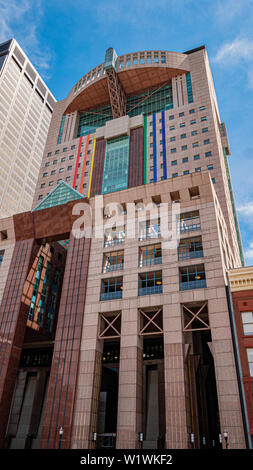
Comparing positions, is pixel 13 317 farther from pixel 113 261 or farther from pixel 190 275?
pixel 190 275

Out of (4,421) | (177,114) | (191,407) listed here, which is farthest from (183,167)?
(4,421)

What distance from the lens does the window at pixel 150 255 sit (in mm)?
43650

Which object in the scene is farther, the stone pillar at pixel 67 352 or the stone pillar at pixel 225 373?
the stone pillar at pixel 67 352

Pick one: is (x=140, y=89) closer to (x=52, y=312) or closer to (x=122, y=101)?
(x=122, y=101)

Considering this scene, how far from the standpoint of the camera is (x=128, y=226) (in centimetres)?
4819

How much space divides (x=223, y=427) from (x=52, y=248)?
1630 inches

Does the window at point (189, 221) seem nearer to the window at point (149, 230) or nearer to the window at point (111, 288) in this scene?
the window at point (149, 230)

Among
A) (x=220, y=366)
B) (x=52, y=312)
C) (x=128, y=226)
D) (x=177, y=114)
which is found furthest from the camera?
(x=177, y=114)

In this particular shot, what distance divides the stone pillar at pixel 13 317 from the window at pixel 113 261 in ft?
41.8

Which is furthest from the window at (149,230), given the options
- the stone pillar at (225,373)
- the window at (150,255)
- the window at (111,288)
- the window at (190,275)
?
the stone pillar at (225,373)

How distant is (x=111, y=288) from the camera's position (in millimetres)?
44562

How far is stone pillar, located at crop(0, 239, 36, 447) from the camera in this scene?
41750 mm

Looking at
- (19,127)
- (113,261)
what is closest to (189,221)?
(113,261)

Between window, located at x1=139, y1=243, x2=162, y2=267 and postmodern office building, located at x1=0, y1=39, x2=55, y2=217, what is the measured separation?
93.6m
